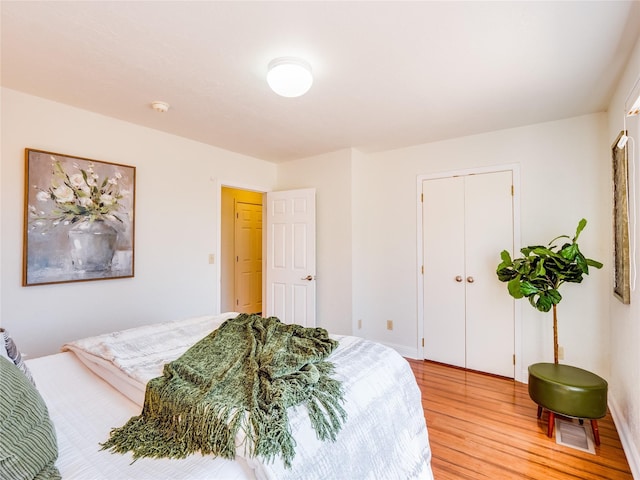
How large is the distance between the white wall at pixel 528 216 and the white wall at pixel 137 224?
1.69m

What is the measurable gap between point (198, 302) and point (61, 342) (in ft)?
3.90

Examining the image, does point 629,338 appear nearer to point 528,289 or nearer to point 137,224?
point 528,289

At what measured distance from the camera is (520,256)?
9.83 feet

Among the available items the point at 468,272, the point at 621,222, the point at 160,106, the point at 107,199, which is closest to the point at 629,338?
the point at 621,222

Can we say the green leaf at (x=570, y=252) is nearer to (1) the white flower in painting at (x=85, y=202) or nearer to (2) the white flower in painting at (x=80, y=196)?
(2) the white flower in painting at (x=80, y=196)

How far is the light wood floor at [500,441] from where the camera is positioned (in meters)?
1.81

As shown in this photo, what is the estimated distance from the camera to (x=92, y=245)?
2.62m

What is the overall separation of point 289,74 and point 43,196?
2.05 meters

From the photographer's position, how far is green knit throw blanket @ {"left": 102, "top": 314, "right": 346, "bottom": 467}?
0.99m

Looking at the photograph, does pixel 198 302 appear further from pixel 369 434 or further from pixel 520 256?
pixel 520 256

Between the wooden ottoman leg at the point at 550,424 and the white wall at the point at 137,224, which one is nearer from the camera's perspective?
the wooden ottoman leg at the point at 550,424

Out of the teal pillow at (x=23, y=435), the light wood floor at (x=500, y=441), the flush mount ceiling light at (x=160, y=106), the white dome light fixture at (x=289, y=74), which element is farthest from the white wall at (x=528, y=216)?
the teal pillow at (x=23, y=435)

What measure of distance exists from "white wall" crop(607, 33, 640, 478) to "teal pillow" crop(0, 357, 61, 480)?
2.63 meters

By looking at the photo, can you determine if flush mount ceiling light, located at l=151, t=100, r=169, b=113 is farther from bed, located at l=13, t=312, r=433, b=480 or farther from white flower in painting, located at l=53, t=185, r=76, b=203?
bed, located at l=13, t=312, r=433, b=480
